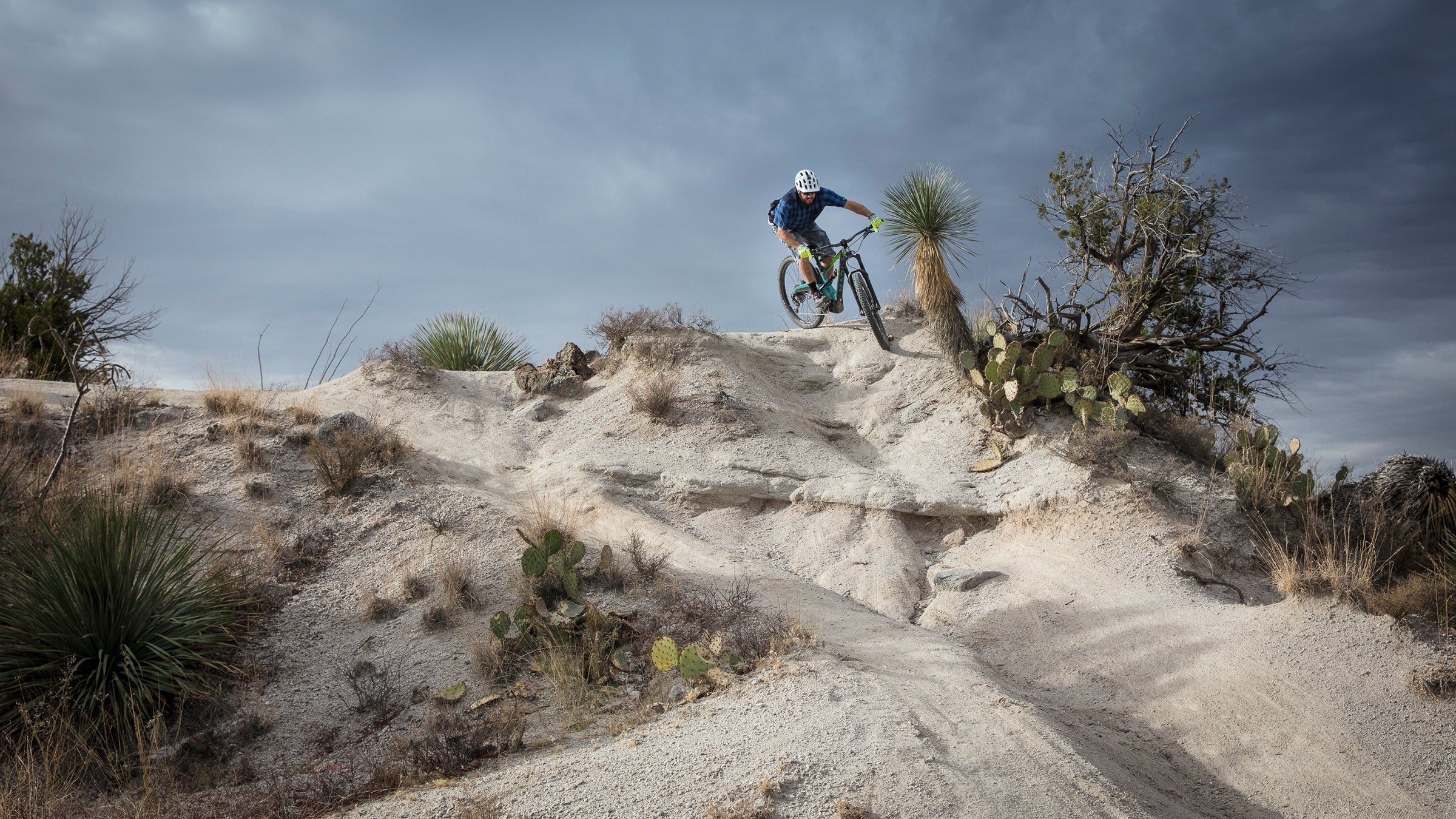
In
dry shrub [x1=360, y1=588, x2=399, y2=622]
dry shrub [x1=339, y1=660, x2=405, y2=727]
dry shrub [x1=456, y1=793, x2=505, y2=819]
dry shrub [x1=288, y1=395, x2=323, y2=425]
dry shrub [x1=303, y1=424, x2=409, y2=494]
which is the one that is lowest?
dry shrub [x1=339, y1=660, x2=405, y2=727]

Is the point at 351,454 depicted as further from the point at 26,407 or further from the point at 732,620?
the point at 732,620

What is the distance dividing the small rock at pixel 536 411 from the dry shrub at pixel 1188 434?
8.72 meters

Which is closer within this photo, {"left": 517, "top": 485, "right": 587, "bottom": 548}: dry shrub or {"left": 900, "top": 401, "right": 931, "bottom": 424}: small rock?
{"left": 517, "top": 485, "right": 587, "bottom": 548}: dry shrub

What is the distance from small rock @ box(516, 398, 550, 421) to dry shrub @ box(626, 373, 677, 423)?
5.45ft

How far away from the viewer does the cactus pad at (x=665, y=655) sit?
19.7 ft

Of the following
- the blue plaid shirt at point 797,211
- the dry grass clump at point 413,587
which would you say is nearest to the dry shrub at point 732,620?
the dry grass clump at point 413,587

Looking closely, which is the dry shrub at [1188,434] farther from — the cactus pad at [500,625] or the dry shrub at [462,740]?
the dry shrub at [462,740]

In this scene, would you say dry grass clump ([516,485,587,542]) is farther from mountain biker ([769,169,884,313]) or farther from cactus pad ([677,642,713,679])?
mountain biker ([769,169,884,313])

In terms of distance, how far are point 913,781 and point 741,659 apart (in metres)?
1.97

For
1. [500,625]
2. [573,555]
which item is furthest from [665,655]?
[573,555]

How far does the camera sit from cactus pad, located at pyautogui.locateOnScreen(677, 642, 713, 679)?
5816 mm

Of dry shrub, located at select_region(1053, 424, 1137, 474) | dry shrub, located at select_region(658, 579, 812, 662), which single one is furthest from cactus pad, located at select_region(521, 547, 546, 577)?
dry shrub, located at select_region(1053, 424, 1137, 474)

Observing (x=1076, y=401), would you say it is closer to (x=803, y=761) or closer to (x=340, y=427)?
(x=803, y=761)

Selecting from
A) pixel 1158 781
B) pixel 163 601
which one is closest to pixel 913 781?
pixel 1158 781
